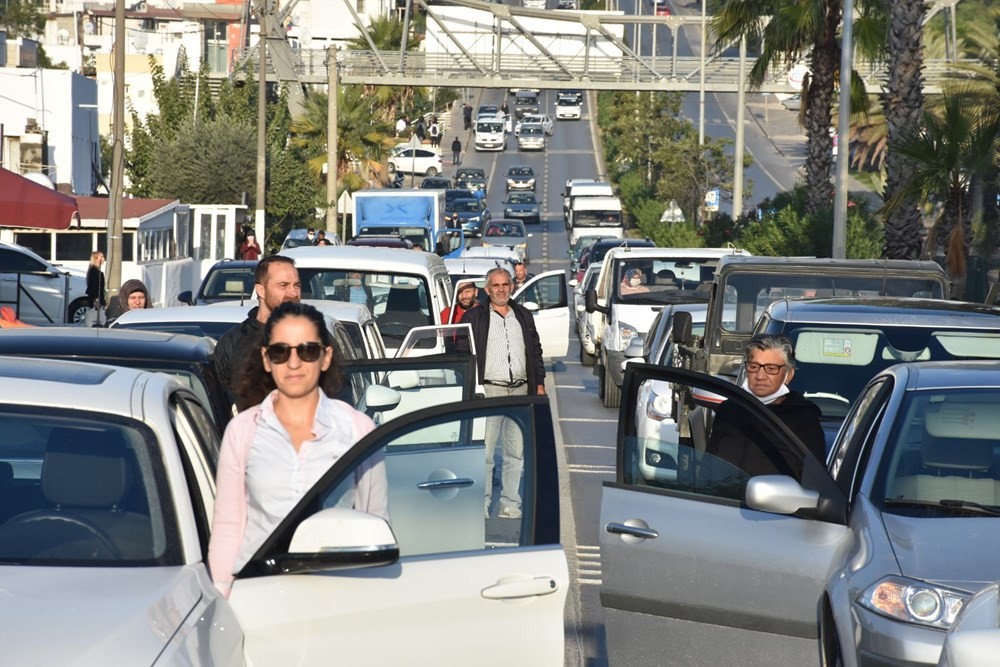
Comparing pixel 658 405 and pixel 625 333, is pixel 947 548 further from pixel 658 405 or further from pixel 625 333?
pixel 625 333

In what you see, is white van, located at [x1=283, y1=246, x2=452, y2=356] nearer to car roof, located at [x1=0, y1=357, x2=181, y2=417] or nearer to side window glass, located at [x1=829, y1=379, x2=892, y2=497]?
side window glass, located at [x1=829, y1=379, x2=892, y2=497]

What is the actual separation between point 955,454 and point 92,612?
143 inches

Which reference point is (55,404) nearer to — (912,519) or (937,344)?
(912,519)

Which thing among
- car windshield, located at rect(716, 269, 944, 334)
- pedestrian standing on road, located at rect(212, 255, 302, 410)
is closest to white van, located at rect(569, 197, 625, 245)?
car windshield, located at rect(716, 269, 944, 334)

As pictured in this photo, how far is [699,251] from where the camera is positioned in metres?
22.1

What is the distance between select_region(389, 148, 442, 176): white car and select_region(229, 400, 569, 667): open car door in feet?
272

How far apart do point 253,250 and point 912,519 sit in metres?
32.9

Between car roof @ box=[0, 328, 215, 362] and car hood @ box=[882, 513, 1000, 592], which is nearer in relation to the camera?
car hood @ box=[882, 513, 1000, 592]

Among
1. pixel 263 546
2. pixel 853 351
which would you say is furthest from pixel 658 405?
pixel 263 546

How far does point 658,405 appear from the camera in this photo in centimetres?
1405

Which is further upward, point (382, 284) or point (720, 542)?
point (382, 284)

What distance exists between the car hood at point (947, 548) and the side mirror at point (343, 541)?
1875mm

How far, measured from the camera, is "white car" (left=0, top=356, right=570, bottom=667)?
4.21 m

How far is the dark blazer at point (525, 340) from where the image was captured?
12062 mm
